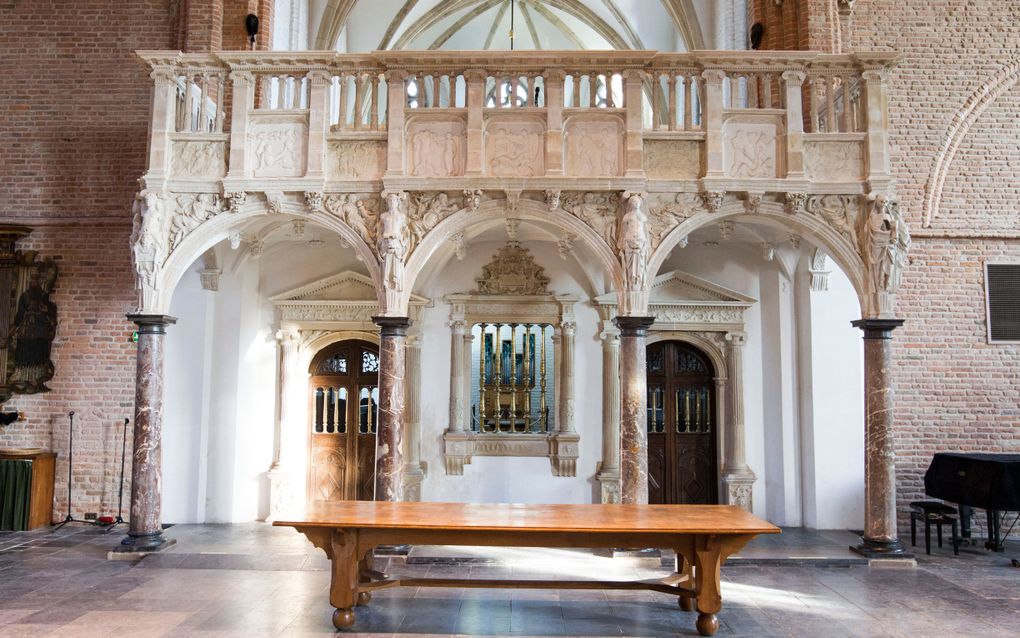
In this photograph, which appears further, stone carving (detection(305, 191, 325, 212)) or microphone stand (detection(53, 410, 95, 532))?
microphone stand (detection(53, 410, 95, 532))

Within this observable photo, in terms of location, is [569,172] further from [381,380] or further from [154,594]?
[154,594]

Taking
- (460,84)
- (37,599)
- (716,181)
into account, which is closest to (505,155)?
(716,181)

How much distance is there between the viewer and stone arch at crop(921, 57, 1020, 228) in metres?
10.0

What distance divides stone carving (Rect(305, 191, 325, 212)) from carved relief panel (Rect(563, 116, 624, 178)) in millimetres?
2842

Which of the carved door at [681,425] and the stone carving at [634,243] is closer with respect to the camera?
the stone carving at [634,243]

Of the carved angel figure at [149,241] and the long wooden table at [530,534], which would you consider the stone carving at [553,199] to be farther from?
the carved angel figure at [149,241]

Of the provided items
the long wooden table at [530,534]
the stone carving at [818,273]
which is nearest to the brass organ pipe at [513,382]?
the stone carving at [818,273]

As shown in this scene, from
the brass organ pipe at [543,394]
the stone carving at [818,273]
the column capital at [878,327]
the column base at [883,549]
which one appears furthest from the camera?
the brass organ pipe at [543,394]

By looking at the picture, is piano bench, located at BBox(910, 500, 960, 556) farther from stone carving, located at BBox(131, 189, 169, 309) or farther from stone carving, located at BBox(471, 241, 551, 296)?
stone carving, located at BBox(131, 189, 169, 309)

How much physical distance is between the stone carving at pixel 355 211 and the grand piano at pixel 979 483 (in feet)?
24.0

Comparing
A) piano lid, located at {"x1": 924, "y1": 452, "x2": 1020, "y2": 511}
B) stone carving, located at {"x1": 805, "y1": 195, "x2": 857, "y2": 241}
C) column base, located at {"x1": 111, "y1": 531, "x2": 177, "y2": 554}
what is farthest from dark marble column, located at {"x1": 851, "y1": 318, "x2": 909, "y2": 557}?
column base, located at {"x1": 111, "y1": 531, "x2": 177, "y2": 554}

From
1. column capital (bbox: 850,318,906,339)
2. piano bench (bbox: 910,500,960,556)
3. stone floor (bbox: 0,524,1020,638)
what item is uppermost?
column capital (bbox: 850,318,906,339)

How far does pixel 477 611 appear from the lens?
6.34m

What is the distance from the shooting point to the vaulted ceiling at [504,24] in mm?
14117
